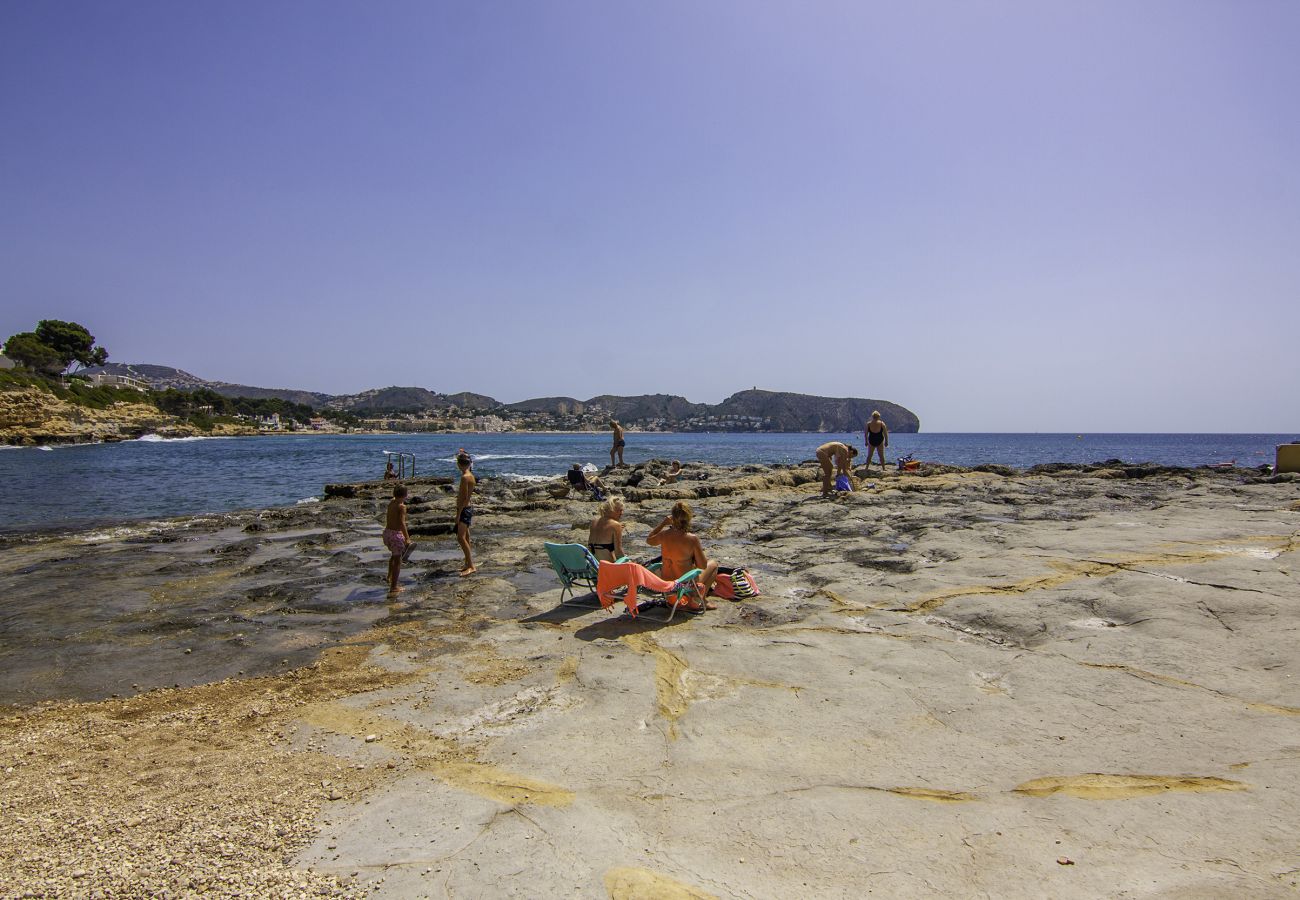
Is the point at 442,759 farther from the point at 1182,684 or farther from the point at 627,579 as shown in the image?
the point at 1182,684

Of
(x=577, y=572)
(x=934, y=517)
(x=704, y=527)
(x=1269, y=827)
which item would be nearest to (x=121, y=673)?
(x=577, y=572)

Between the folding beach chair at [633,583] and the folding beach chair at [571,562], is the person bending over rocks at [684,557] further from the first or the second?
the folding beach chair at [571,562]

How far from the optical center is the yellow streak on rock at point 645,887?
2.73 meters

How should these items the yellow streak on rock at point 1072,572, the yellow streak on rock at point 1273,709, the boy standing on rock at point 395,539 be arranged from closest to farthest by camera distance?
the yellow streak on rock at point 1273,709
the yellow streak on rock at point 1072,572
the boy standing on rock at point 395,539

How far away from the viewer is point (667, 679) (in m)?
5.41

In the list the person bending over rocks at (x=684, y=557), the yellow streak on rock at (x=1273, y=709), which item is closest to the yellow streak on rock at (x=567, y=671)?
the person bending over rocks at (x=684, y=557)

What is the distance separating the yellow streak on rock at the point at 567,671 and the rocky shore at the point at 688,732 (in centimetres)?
5

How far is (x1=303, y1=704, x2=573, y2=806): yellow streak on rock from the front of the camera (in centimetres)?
363

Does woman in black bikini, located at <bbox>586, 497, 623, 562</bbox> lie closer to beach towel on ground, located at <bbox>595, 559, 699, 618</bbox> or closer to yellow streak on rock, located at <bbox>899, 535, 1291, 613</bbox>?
beach towel on ground, located at <bbox>595, 559, 699, 618</bbox>

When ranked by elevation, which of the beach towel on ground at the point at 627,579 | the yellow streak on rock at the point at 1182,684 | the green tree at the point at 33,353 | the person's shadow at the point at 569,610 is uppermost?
the green tree at the point at 33,353

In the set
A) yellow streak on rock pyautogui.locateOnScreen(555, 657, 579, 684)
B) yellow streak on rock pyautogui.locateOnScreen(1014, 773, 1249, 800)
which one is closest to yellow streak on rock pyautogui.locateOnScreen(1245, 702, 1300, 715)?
yellow streak on rock pyautogui.locateOnScreen(1014, 773, 1249, 800)

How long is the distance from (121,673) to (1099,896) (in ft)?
24.7

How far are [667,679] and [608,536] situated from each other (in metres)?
3.14

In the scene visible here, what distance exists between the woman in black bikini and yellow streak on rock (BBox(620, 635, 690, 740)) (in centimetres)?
181
